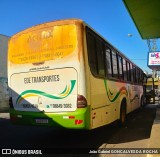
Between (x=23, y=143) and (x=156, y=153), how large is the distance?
3817 mm

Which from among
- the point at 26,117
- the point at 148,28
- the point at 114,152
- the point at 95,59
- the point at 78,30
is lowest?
the point at 114,152

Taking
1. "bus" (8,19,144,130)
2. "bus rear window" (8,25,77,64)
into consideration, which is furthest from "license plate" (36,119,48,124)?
"bus rear window" (8,25,77,64)

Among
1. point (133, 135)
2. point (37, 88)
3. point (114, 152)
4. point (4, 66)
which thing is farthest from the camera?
point (4, 66)

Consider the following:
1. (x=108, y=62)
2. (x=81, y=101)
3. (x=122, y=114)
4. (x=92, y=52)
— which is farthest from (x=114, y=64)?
(x=81, y=101)

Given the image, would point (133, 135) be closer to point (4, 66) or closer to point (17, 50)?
point (17, 50)

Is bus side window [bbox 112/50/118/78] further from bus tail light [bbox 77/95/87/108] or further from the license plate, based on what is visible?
the license plate

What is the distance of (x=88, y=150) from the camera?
7.81m

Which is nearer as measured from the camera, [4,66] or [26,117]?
[26,117]

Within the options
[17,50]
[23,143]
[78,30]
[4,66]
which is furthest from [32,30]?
[4,66]

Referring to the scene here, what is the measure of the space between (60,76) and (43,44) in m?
1.09

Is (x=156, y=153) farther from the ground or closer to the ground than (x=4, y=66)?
closer to the ground

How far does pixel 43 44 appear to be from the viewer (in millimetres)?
8438

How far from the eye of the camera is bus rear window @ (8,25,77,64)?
26.3 ft

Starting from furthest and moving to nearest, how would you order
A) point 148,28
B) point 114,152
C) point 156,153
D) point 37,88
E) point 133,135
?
point 148,28 < point 133,135 < point 37,88 < point 114,152 < point 156,153
